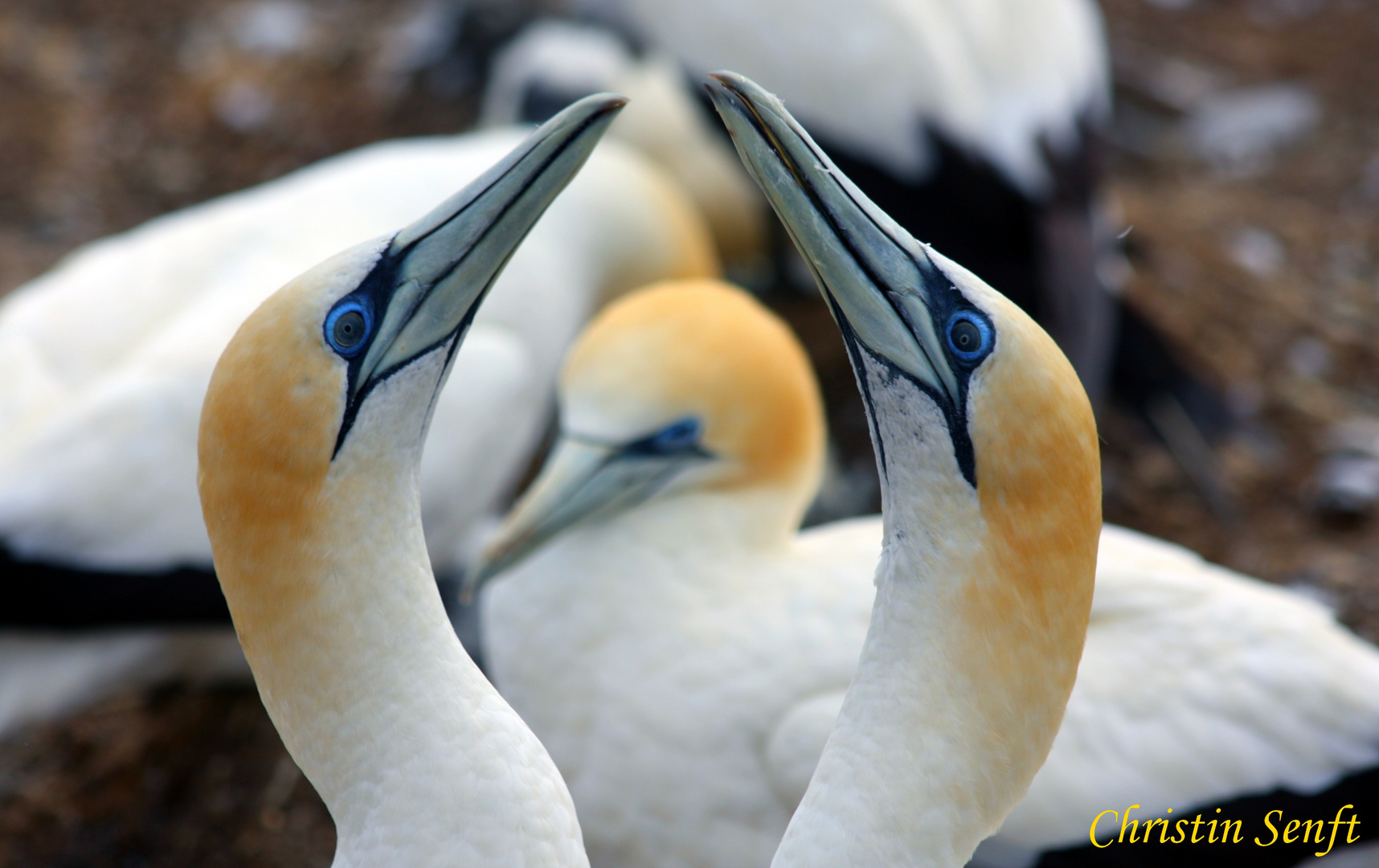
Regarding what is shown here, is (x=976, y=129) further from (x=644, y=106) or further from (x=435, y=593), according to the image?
(x=435, y=593)

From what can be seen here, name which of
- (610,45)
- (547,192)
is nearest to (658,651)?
(547,192)

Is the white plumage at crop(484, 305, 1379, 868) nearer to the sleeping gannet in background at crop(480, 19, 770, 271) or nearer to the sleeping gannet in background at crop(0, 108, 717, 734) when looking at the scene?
the sleeping gannet in background at crop(0, 108, 717, 734)

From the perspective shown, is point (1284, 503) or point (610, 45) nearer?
point (1284, 503)

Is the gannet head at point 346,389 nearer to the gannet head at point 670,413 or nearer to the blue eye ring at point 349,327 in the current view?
the blue eye ring at point 349,327

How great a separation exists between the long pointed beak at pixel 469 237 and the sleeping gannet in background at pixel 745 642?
1116 millimetres

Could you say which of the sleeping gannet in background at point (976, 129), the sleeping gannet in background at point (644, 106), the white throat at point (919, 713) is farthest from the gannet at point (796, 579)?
the sleeping gannet in background at point (644, 106)

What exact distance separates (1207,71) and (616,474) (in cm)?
526

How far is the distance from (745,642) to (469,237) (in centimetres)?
125

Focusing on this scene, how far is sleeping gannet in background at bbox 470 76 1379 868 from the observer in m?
2.75

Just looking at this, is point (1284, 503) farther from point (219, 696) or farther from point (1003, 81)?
point (219, 696)

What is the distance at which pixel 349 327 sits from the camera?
1.80 meters

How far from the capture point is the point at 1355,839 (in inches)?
112

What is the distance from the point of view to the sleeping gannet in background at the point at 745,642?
275cm

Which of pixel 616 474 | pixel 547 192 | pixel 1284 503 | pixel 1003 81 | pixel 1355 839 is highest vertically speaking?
pixel 547 192
